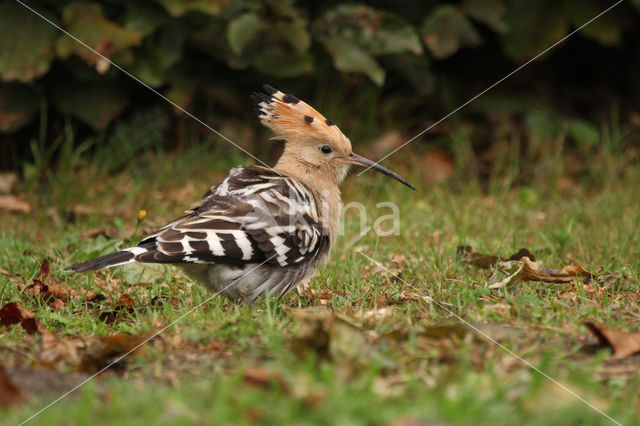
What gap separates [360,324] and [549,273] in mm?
1201

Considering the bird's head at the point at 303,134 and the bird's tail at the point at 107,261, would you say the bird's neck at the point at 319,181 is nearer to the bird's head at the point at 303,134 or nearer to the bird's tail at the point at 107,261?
the bird's head at the point at 303,134

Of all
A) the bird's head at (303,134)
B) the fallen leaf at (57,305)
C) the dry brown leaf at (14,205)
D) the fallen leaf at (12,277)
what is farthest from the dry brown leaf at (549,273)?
the dry brown leaf at (14,205)

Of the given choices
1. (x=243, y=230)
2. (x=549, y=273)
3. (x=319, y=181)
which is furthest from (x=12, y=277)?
(x=549, y=273)

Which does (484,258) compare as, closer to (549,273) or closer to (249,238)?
(549,273)

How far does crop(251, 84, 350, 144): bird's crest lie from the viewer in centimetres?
430

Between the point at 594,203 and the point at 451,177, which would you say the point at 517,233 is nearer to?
the point at 594,203

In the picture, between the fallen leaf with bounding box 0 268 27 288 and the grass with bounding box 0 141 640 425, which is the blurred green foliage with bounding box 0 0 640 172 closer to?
the grass with bounding box 0 141 640 425

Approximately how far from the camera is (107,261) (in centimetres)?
318

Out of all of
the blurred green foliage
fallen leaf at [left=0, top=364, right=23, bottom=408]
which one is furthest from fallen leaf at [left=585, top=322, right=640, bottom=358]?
the blurred green foliage

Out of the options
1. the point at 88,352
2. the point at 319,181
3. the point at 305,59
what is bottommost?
the point at 88,352

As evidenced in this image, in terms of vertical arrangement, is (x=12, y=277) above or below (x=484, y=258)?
below

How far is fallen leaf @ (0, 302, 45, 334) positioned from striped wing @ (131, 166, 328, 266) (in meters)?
→ 0.49

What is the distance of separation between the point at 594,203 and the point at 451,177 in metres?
1.24

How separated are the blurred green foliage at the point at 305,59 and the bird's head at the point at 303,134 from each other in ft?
4.39
